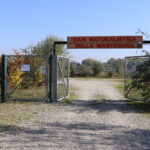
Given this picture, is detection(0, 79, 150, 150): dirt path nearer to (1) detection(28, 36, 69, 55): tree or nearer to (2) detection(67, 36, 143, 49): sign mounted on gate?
(2) detection(67, 36, 143, 49): sign mounted on gate

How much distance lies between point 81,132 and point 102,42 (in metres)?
8.77

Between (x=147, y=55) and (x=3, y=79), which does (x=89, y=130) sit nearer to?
(x=147, y=55)

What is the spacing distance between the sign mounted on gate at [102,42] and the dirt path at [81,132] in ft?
17.4

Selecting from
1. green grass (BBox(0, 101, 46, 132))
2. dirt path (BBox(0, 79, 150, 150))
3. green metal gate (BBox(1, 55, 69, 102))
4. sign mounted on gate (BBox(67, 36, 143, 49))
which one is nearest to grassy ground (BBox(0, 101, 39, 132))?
green grass (BBox(0, 101, 46, 132))

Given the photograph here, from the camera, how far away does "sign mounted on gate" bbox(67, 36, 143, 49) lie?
1549 centimetres

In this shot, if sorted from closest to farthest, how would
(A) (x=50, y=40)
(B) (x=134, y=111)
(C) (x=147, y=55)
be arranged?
(B) (x=134, y=111)
(C) (x=147, y=55)
(A) (x=50, y=40)

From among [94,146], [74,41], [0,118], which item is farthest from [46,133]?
[74,41]

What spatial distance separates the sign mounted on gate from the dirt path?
5.30 metres

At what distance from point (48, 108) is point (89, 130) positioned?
4476mm

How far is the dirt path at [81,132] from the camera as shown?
20.9 feet

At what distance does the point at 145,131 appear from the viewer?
797cm

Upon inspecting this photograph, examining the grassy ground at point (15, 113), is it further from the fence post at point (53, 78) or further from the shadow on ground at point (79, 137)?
the fence post at point (53, 78)

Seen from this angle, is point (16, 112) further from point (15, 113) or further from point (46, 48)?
point (46, 48)

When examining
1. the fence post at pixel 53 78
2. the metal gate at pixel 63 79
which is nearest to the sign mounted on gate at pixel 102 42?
the metal gate at pixel 63 79
